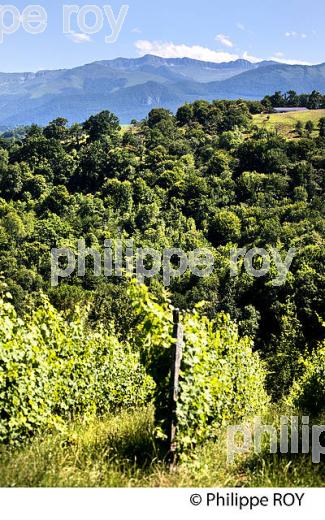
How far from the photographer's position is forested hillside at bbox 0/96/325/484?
36.4ft

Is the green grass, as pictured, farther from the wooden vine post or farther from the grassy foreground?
the wooden vine post

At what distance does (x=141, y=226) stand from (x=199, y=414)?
71.2 metres

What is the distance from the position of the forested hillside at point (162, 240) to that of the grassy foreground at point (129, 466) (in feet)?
1.81

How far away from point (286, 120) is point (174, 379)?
10754 cm

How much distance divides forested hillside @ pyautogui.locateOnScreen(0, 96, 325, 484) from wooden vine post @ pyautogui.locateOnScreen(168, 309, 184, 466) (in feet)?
0.76

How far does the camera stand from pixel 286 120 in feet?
349

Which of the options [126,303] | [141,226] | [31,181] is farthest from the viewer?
[31,181]

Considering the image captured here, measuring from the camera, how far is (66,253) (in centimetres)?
7000

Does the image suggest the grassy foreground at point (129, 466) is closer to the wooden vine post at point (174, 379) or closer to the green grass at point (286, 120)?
the wooden vine post at point (174, 379)

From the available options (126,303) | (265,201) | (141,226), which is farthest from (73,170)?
(126,303)

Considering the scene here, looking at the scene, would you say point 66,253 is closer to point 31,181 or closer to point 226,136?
point 31,181

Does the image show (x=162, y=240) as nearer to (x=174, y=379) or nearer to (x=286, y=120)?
(x=286, y=120)

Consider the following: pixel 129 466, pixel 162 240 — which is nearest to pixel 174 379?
pixel 129 466

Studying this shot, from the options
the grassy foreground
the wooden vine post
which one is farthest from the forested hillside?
the grassy foreground
